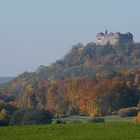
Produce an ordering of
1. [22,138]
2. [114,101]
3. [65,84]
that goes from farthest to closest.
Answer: [65,84]
[114,101]
[22,138]

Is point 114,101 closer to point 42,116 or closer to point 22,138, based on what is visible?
point 42,116

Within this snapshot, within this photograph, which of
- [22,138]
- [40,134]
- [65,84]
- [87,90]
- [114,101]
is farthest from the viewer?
[65,84]

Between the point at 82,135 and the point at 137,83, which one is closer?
the point at 82,135

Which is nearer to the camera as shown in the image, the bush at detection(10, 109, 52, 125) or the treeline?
the bush at detection(10, 109, 52, 125)

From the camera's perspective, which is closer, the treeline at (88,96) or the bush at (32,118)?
the bush at (32,118)

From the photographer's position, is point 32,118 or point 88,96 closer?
point 32,118

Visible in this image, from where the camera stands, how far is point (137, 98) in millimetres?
104438

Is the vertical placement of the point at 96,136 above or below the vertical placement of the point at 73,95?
below

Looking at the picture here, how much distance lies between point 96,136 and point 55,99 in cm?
8849

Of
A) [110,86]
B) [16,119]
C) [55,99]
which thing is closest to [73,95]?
[55,99]

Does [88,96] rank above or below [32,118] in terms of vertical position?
above

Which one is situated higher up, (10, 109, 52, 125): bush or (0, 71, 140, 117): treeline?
(0, 71, 140, 117): treeline

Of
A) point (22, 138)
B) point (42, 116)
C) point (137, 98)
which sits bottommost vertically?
point (22, 138)

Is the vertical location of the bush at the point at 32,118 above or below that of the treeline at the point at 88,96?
below
